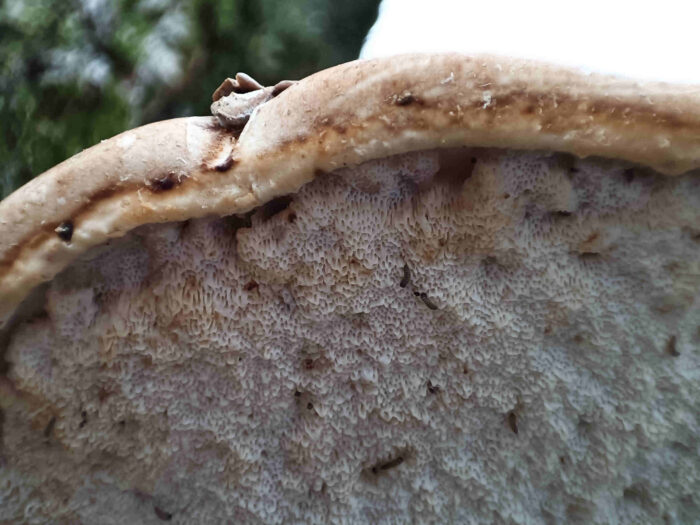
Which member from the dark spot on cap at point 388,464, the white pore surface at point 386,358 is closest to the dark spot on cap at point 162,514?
the white pore surface at point 386,358

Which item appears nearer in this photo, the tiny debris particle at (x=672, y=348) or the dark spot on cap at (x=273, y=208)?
the dark spot on cap at (x=273, y=208)

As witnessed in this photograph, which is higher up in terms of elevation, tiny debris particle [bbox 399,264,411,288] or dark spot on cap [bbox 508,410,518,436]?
tiny debris particle [bbox 399,264,411,288]

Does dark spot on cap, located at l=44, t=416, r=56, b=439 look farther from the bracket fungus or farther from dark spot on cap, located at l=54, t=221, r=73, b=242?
dark spot on cap, located at l=54, t=221, r=73, b=242

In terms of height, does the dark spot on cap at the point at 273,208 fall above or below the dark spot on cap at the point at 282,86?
below

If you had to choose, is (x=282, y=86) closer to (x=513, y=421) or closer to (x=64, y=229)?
(x=64, y=229)

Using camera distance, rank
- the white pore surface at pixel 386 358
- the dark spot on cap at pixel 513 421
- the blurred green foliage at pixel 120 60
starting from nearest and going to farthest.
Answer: the white pore surface at pixel 386 358, the dark spot on cap at pixel 513 421, the blurred green foliage at pixel 120 60

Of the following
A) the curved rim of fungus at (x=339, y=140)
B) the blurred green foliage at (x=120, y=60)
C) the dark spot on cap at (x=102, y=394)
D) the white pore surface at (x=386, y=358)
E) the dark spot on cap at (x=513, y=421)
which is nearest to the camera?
the curved rim of fungus at (x=339, y=140)

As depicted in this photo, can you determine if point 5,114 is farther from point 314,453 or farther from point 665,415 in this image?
point 665,415

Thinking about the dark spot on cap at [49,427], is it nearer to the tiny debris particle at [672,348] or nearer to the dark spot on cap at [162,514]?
the dark spot on cap at [162,514]

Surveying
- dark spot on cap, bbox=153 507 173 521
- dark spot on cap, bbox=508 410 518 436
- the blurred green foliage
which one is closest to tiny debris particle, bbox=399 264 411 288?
dark spot on cap, bbox=508 410 518 436
